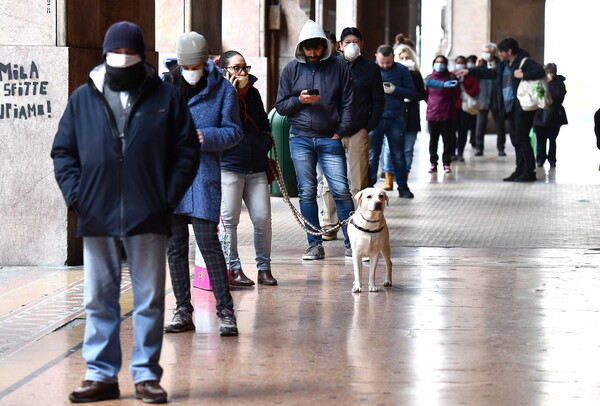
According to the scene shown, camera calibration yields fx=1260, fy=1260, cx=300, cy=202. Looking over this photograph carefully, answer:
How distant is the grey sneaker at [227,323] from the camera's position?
7445 millimetres

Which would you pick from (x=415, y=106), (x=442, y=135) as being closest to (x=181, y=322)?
(x=415, y=106)

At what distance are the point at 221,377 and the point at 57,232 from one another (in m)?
4.13

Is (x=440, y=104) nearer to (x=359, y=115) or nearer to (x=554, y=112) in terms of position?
(x=554, y=112)

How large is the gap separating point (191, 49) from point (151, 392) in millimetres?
2469

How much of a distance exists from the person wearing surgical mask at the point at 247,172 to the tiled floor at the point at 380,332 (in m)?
0.24

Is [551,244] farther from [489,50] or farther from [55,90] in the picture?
[489,50]

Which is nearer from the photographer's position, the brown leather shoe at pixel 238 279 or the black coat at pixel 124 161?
the black coat at pixel 124 161

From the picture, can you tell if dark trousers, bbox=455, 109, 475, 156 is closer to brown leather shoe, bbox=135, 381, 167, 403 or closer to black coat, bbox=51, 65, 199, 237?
black coat, bbox=51, 65, 199, 237

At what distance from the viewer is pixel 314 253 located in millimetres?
10672

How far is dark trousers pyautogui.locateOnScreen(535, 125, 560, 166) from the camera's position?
856 inches

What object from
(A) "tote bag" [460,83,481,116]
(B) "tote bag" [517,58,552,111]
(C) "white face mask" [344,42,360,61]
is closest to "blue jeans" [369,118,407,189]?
(B) "tote bag" [517,58,552,111]

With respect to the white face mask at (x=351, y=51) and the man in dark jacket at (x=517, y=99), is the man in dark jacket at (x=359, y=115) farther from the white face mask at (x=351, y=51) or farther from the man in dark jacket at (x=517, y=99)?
the man in dark jacket at (x=517, y=99)

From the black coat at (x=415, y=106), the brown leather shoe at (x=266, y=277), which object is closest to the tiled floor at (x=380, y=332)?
the brown leather shoe at (x=266, y=277)

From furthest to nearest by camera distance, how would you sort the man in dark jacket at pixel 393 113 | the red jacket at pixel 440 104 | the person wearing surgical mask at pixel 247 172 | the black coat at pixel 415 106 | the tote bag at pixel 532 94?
the red jacket at pixel 440 104
the tote bag at pixel 532 94
the black coat at pixel 415 106
the man in dark jacket at pixel 393 113
the person wearing surgical mask at pixel 247 172
